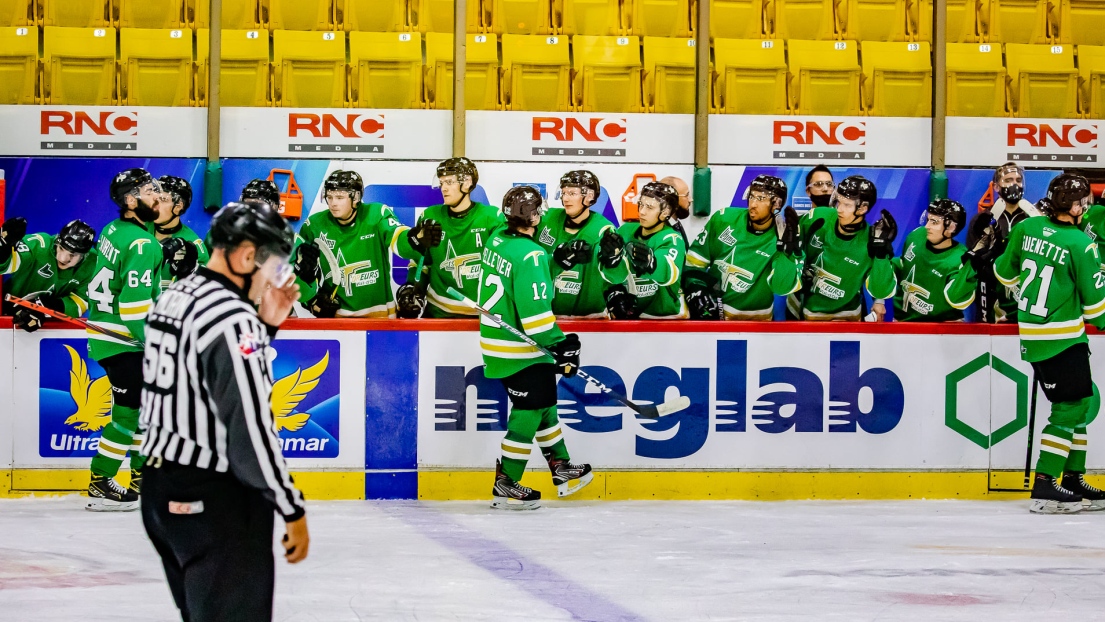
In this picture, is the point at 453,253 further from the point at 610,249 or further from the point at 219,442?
the point at 219,442

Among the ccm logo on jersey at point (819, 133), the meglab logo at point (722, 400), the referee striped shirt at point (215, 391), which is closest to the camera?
the referee striped shirt at point (215, 391)

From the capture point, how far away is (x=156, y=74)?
32.4 feet

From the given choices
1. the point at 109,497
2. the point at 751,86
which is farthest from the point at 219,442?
the point at 751,86

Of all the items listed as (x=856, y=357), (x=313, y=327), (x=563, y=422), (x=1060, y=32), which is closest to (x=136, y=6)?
(x=313, y=327)

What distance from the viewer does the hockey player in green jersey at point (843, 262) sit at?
7.91m

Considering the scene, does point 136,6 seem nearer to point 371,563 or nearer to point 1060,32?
point 371,563

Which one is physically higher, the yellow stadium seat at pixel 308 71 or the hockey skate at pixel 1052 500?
the yellow stadium seat at pixel 308 71

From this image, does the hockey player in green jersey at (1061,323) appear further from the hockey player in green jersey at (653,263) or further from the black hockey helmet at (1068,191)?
the hockey player in green jersey at (653,263)

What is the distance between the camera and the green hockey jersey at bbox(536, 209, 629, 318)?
Result: 7645mm

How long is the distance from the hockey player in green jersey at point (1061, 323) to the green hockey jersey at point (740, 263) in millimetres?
1390

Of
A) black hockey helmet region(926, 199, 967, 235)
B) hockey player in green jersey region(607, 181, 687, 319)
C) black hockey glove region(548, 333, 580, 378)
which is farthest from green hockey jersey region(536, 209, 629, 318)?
black hockey helmet region(926, 199, 967, 235)

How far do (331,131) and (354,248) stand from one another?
240 cm

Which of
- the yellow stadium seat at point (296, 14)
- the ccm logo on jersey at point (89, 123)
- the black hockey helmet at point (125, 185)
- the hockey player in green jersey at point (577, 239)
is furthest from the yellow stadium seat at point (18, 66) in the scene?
the hockey player in green jersey at point (577, 239)

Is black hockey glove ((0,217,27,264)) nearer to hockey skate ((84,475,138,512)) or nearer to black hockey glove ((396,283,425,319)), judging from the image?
hockey skate ((84,475,138,512))
